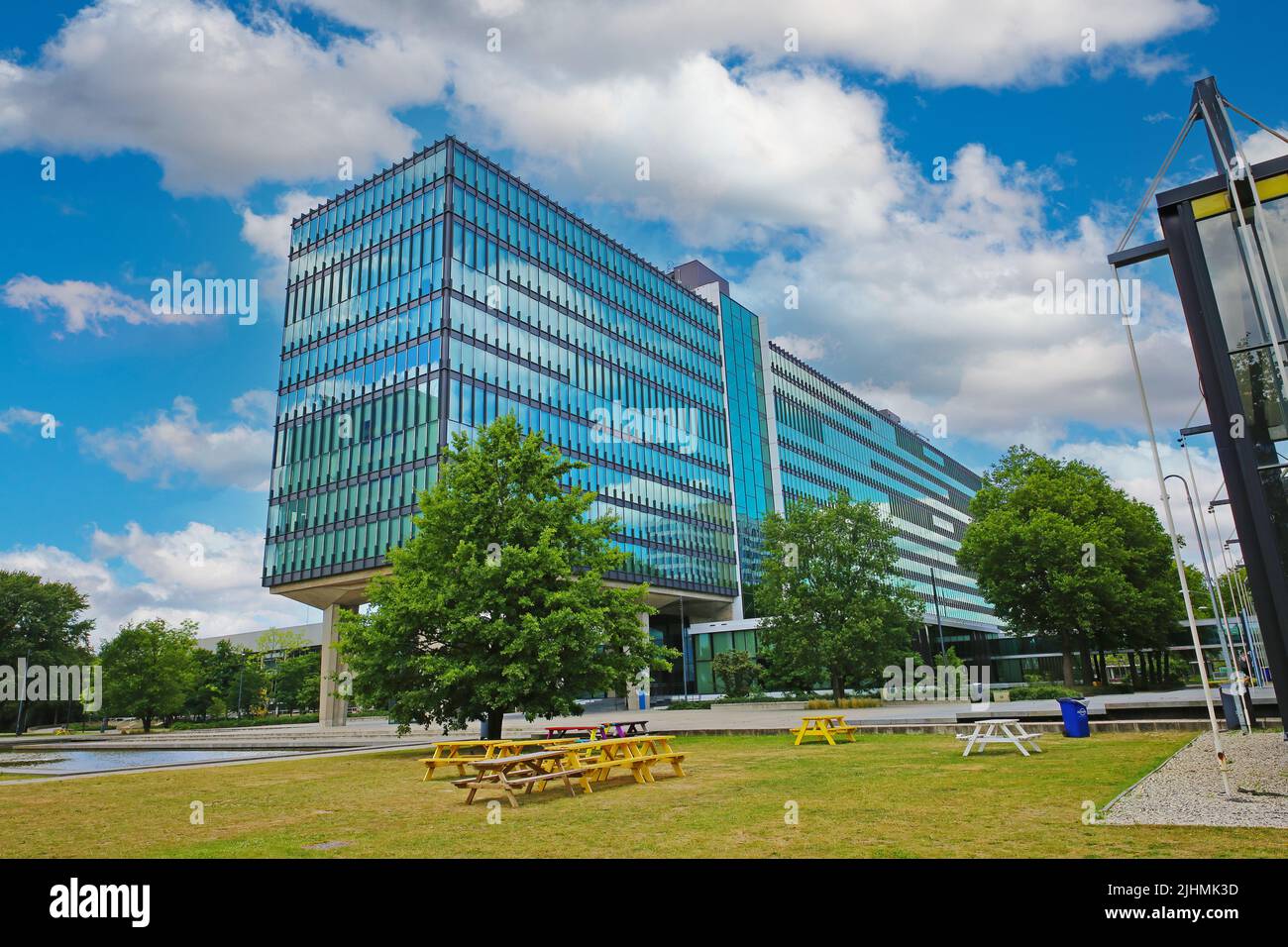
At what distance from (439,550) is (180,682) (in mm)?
55439

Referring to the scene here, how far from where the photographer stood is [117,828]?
35.3 ft

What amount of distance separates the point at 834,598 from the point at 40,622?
228ft

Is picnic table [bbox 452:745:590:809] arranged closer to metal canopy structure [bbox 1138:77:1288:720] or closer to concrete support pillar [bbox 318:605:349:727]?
metal canopy structure [bbox 1138:77:1288:720]

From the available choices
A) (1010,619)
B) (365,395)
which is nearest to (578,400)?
(365,395)

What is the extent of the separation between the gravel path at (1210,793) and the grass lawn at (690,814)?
0.44 metres

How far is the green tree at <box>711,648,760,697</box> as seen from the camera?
197ft

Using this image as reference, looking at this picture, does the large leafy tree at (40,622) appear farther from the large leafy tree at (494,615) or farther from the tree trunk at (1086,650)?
the tree trunk at (1086,650)

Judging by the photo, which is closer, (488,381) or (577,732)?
(577,732)

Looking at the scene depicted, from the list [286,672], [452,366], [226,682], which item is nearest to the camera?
[452,366]

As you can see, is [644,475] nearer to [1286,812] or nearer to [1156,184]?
[1156,184]

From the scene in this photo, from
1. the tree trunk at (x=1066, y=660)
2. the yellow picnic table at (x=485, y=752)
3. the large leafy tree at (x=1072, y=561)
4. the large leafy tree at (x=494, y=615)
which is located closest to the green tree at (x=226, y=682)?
the large leafy tree at (x=494, y=615)

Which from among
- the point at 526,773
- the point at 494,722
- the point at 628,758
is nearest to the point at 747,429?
the point at 494,722

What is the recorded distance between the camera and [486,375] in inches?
2108

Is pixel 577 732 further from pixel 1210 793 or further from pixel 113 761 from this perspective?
pixel 113 761
